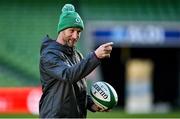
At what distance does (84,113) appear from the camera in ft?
24.7

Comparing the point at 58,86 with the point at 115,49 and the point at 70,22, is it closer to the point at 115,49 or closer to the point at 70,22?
the point at 70,22

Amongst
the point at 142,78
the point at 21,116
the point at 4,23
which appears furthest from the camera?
the point at 142,78

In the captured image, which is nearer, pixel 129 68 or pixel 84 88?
pixel 84 88

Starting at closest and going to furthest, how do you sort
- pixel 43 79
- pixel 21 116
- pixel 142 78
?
pixel 43 79, pixel 21 116, pixel 142 78

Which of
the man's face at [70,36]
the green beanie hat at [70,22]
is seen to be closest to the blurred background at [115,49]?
the green beanie hat at [70,22]

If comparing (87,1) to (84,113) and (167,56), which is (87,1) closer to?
(167,56)

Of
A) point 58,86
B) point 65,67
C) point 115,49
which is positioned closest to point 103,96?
point 58,86

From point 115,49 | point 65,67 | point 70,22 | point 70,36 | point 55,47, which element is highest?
point 70,22

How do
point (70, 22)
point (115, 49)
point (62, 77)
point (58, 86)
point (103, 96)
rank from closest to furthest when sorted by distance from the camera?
1. point (62, 77)
2. point (58, 86)
3. point (70, 22)
4. point (103, 96)
5. point (115, 49)

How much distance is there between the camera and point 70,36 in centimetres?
733

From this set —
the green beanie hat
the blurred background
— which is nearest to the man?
the green beanie hat

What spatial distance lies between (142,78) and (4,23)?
5.55m

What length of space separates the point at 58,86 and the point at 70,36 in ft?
1.60

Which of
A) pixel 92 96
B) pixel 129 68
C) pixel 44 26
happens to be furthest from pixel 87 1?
pixel 92 96
